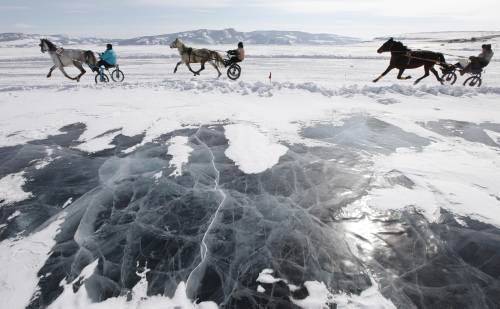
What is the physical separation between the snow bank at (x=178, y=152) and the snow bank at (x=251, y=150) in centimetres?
89

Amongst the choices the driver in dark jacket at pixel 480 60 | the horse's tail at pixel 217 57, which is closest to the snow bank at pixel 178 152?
the horse's tail at pixel 217 57

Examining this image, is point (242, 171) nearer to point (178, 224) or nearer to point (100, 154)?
point (178, 224)

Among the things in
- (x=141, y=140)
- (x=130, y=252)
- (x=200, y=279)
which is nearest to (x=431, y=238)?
(x=200, y=279)

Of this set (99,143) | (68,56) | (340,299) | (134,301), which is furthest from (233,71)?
(340,299)

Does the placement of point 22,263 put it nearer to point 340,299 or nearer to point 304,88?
point 340,299

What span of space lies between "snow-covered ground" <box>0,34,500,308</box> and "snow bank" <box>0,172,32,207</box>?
32 millimetres

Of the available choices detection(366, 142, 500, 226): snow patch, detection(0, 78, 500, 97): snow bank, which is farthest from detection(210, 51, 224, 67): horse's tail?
detection(366, 142, 500, 226): snow patch

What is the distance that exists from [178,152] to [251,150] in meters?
1.57

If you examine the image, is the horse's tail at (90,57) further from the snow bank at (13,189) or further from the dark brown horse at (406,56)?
the dark brown horse at (406,56)

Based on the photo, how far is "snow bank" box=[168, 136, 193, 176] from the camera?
651 cm

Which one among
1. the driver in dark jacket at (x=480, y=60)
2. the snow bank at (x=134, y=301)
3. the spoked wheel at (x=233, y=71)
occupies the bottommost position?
the snow bank at (x=134, y=301)

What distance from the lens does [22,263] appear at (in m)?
4.05

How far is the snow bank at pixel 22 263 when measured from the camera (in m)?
3.60

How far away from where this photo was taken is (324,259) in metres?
4.04
